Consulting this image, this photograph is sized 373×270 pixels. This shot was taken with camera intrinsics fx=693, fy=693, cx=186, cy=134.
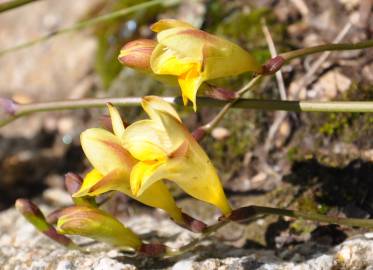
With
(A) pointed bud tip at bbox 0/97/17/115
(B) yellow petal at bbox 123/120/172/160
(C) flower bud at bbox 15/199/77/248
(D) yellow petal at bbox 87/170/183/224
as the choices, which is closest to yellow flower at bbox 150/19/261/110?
(B) yellow petal at bbox 123/120/172/160

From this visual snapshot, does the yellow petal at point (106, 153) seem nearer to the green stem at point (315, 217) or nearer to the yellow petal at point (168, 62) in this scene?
the yellow petal at point (168, 62)

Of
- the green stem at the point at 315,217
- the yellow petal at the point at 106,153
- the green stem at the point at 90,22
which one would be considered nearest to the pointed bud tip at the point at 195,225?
the green stem at the point at 315,217

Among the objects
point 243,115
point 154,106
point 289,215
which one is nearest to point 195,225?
point 289,215

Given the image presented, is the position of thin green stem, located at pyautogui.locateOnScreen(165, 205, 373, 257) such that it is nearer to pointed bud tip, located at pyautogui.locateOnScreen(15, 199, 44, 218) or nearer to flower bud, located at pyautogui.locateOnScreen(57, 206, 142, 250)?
flower bud, located at pyautogui.locateOnScreen(57, 206, 142, 250)

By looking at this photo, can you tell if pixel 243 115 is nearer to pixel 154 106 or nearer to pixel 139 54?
pixel 139 54

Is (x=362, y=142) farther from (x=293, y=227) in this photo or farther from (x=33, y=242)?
(x=33, y=242)

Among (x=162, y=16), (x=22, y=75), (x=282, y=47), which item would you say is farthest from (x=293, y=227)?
(x=22, y=75)
